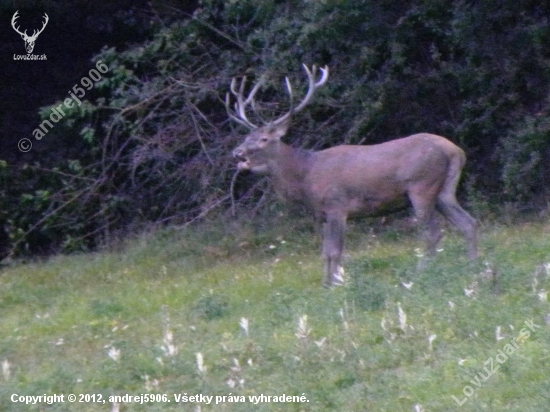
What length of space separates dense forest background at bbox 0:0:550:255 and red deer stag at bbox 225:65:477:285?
2.53 meters

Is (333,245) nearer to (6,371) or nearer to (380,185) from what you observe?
(380,185)

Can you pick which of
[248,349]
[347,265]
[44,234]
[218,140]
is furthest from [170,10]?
[248,349]

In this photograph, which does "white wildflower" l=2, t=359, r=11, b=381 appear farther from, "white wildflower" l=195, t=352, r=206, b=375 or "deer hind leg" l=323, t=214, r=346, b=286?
"deer hind leg" l=323, t=214, r=346, b=286

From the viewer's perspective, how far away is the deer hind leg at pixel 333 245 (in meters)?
11.1

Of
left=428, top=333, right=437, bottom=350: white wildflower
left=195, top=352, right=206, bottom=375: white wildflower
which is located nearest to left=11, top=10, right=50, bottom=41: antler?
left=195, top=352, right=206, bottom=375: white wildflower

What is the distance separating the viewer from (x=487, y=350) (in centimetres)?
761

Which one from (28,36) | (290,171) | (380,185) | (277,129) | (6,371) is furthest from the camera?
(28,36)

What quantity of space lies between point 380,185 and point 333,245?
31.4 inches

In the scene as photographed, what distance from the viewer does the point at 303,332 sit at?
26.2 ft

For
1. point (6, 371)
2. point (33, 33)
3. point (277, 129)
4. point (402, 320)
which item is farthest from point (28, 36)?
point (402, 320)

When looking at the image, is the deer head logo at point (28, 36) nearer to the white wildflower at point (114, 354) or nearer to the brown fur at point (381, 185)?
the brown fur at point (381, 185)

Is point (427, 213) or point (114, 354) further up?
point (427, 213)

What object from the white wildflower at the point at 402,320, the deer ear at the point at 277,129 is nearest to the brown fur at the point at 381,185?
the deer ear at the point at 277,129

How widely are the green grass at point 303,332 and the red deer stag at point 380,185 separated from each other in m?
0.30
